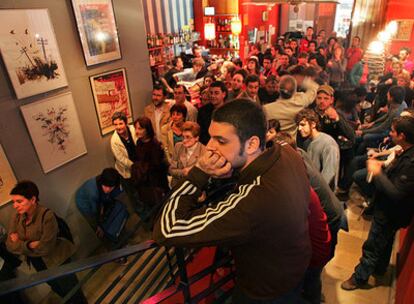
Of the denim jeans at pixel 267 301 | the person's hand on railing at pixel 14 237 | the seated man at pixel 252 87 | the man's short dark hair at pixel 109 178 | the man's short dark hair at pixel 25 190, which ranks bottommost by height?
the person's hand on railing at pixel 14 237

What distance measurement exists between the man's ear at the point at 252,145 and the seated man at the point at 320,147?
175cm

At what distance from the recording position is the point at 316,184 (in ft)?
6.69

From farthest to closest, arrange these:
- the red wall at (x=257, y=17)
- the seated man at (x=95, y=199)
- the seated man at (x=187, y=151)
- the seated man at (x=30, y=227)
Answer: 1. the red wall at (x=257, y=17)
2. the seated man at (x=95, y=199)
3. the seated man at (x=187, y=151)
4. the seated man at (x=30, y=227)

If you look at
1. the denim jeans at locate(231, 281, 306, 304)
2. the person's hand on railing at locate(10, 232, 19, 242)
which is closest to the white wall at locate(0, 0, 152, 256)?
the person's hand on railing at locate(10, 232, 19, 242)

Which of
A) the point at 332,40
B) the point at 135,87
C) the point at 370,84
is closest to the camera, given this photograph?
the point at 135,87

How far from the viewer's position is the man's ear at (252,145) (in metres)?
1.36

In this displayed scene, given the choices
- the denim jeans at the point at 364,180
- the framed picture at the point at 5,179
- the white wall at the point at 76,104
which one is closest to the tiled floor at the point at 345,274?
the denim jeans at the point at 364,180

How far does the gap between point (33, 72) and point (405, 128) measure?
328cm

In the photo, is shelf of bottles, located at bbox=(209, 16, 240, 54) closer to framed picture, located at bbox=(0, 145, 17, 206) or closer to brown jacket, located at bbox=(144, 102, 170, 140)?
brown jacket, located at bbox=(144, 102, 170, 140)

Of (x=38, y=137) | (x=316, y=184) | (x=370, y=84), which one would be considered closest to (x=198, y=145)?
(x=316, y=184)

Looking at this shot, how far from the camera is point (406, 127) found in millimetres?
2436

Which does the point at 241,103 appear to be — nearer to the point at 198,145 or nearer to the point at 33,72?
the point at 198,145

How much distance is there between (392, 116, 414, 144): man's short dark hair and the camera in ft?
7.89

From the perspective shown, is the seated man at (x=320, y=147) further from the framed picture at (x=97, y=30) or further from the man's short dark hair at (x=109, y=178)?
the framed picture at (x=97, y=30)
